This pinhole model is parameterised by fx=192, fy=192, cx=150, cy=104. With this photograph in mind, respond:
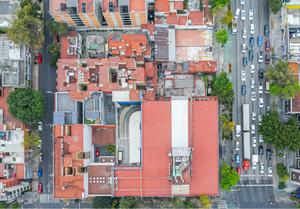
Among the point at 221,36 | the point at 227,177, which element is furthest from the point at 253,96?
the point at 227,177

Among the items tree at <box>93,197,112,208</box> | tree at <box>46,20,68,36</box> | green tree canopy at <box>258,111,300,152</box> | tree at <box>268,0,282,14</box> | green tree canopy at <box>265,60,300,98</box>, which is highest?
tree at <box>268,0,282,14</box>

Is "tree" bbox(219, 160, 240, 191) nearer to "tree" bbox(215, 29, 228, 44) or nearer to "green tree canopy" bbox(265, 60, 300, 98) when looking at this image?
"green tree canopy" bbox(265, 60, 300, 98)

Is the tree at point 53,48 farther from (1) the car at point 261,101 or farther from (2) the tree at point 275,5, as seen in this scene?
(2) the tree at point 275,5

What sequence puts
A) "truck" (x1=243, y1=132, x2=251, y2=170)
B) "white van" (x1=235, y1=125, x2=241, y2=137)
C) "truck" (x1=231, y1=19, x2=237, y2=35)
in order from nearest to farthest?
"truck" (x1=243, y1=132, x2=251, y2=170) < "white van" (x1=235, y1=125, x2=241, y2=137) < "truck" (x1=231, y1=19, x2=237, y2=35)

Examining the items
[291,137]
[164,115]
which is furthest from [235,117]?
[164,115]

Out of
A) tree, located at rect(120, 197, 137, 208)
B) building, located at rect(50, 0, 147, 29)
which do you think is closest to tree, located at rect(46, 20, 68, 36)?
building, located at rect(50, 0, 147, 29)

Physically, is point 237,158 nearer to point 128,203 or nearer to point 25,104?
point 128,203

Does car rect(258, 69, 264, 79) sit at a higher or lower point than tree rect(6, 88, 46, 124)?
higher
